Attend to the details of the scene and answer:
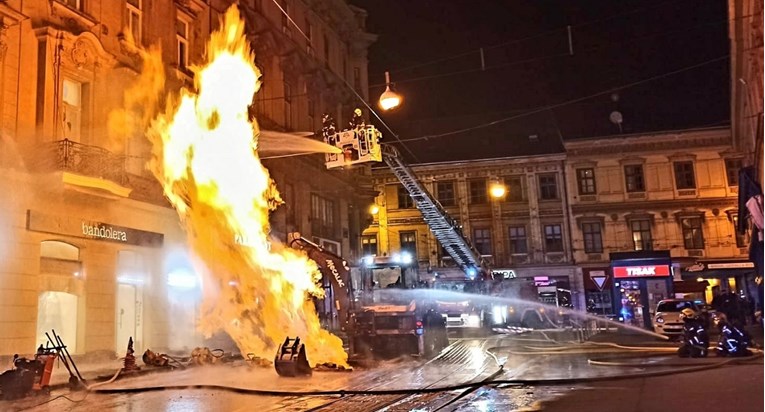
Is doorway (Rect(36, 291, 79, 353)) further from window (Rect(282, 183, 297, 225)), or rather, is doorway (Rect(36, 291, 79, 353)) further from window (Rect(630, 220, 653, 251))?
window (Rect(630, 220, 653, 251))

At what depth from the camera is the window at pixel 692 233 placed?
1694 inches

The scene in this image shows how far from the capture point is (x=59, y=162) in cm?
1592

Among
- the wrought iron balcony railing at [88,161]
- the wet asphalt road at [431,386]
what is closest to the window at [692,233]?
the wet asphalt road at [431,386]

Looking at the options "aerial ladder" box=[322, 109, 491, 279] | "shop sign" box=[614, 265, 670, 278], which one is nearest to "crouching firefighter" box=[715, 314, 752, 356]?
"aerial ladder" box=[322, 109, 491, 279]

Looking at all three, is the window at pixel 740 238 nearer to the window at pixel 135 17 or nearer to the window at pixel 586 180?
the window at pixel 586 180

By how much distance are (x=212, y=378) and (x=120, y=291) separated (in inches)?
262

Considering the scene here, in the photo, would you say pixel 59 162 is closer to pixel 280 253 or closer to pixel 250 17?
pixel 280 253

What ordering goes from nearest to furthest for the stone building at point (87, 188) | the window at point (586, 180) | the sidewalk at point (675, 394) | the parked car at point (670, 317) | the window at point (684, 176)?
the sidewalk at point (675, 394), the stone building at point (87, 188), the parked car at point (670, 317), the window at point (684, 176), the window at point (586, 180)

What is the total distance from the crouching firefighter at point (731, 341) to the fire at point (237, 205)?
31.7 feet

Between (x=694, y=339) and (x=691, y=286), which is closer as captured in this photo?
(x=694, y=339)

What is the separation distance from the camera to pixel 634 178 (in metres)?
44.9

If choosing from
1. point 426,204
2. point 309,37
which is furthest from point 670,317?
point 309,37

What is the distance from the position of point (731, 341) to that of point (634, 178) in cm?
3089

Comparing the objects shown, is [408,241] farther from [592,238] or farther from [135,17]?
[135,17]
